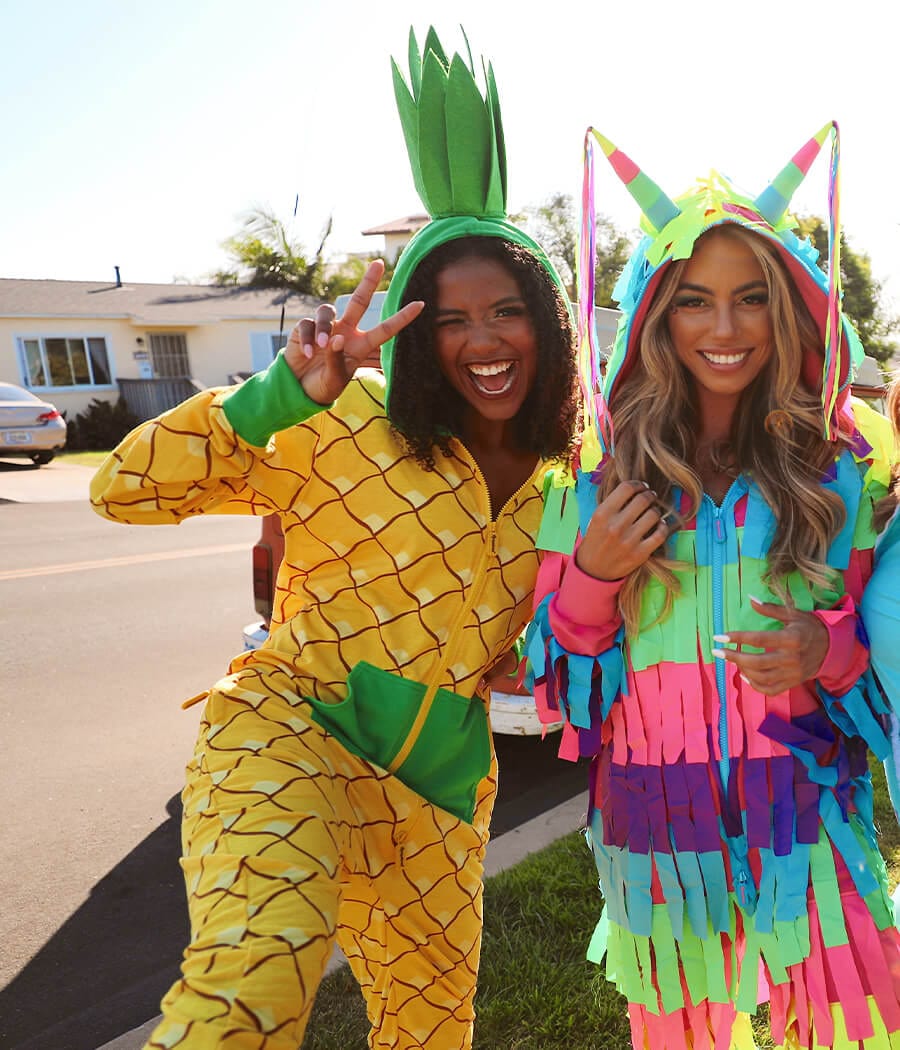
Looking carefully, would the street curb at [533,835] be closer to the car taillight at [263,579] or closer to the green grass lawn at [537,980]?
the green grass lawn at [537,980]

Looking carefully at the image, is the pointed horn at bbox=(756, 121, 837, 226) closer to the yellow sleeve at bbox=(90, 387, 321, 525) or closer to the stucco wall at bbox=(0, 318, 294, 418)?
the yellow sleeve at bbox=(90, 387, 321, 525)

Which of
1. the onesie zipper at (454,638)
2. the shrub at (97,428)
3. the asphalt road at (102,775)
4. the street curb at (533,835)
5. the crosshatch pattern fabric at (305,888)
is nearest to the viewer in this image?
the crosshatch pattern fabric at (305,888)

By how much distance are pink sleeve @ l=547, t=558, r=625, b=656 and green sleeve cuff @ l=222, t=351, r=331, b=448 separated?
1.96 ft

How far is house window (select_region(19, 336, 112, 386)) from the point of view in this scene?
75.7 ft

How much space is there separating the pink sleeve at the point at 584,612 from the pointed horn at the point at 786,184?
794 millimetres

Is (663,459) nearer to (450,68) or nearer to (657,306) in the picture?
(657,306)

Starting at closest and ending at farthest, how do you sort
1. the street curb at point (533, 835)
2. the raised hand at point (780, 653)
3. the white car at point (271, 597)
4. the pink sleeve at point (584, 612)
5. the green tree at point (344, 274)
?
the raised hand at point (780, 653) → the pink sleeve at point (584, 612) → the street curb at point (533, 835) → the white car at point (271, 597) → the green tree at point (344, 274)

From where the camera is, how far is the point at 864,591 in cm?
175

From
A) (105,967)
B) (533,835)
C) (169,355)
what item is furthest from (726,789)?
(169,355)

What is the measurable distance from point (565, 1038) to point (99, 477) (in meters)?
1.88

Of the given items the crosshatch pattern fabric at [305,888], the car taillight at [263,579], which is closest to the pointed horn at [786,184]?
the crosshatch pattern fabric at [305,888]

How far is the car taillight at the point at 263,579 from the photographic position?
4.32 m

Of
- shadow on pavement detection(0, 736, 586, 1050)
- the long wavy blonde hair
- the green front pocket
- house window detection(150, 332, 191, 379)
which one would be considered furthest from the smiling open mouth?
house window detection(150, 332, 191, 379)

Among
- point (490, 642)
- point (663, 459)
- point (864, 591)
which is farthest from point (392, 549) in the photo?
point (864, 591)
